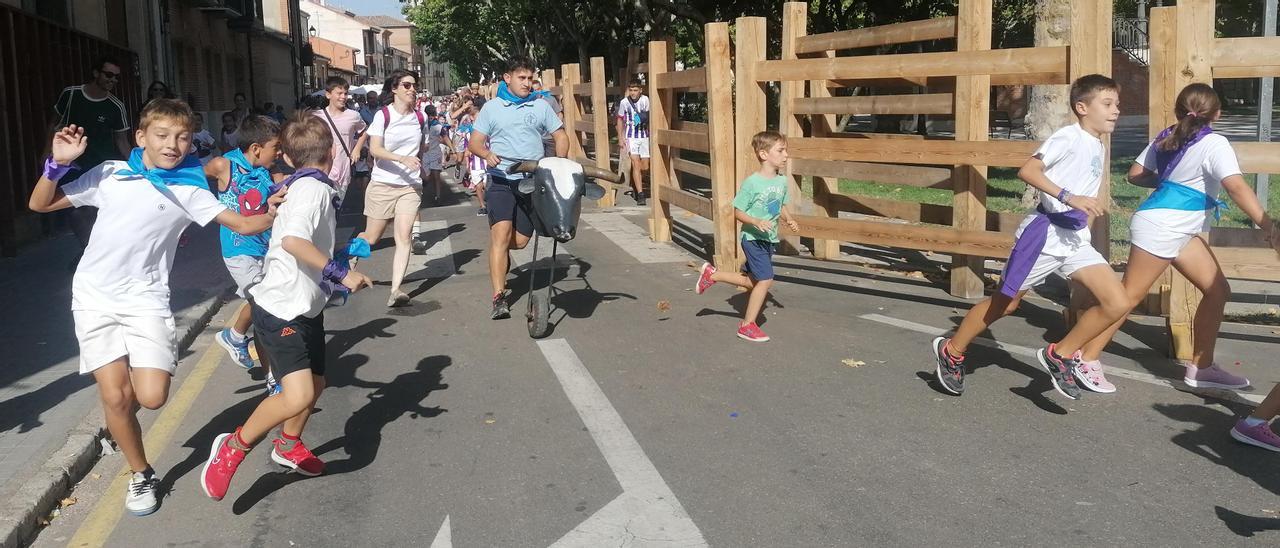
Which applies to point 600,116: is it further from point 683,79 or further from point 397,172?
point 397,172

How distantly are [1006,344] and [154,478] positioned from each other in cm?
502

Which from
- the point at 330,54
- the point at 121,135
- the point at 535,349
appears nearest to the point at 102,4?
the point at 121,135

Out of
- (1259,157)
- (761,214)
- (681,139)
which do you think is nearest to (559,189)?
(761,214)

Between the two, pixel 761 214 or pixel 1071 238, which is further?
pixel 761 214

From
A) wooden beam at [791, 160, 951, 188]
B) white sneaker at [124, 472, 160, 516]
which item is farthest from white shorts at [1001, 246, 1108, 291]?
white sneaker at [124, 472, 160, 516]

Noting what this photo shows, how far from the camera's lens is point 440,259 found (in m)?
11.9

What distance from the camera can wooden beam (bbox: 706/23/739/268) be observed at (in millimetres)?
10586

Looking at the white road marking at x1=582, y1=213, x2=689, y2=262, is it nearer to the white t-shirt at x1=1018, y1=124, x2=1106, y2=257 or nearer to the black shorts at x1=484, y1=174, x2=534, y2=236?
the black shorts at x1=484, y1=174, x2=534, y2=236

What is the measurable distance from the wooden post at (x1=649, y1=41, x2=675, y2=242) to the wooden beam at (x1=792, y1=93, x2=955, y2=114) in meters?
2.49

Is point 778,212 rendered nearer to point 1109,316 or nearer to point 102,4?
point 1109,316

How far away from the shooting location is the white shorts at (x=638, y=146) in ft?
57.3

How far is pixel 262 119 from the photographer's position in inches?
244

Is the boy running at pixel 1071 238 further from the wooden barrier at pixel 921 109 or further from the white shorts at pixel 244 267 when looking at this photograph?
the white shorts at pixel 244 267

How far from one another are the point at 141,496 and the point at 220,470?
0.38m
